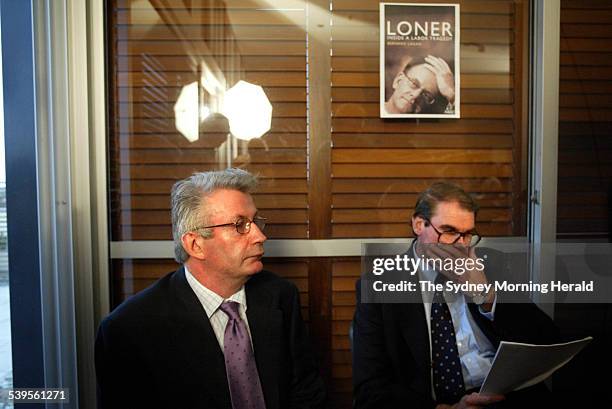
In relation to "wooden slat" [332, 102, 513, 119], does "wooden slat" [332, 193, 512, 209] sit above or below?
below

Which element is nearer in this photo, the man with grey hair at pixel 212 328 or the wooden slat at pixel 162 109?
the man with grey hair at pixel 212 328

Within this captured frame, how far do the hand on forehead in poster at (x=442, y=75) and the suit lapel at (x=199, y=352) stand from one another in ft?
4.37

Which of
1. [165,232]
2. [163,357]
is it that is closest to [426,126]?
[165,232]

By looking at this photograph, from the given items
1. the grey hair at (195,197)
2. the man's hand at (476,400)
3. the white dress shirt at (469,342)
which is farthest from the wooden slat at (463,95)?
the man's hand at (476,400)

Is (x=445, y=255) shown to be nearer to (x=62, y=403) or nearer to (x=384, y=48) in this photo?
(x=384, y=48)

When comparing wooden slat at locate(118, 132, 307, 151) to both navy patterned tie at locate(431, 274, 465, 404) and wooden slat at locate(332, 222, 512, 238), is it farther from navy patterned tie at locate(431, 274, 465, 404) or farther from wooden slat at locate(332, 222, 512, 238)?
navy patterned tie at locate(431, 274, 465, 404)

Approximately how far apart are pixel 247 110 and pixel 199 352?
101cm

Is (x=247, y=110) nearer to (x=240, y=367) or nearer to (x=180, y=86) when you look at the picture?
(x=180, y=86)

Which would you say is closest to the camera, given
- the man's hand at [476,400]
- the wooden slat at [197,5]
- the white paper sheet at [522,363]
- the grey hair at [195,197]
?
the white paper sheet at [522,363]

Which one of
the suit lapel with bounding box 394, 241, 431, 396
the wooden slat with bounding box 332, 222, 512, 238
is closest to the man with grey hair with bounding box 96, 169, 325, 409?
the suit lapel with bounding box 394, 241, 431, 396

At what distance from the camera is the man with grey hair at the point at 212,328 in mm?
1433

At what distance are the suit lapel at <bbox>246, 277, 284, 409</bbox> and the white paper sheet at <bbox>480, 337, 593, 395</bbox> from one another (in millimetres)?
644

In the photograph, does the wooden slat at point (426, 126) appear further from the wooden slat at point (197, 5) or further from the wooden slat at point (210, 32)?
the wooden slat at point (197, 5)

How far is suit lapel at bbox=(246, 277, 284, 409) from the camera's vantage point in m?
1.50
